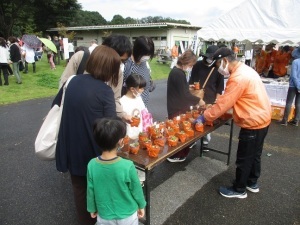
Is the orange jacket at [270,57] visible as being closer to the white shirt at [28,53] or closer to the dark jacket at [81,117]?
the dark jacket at [81,117]

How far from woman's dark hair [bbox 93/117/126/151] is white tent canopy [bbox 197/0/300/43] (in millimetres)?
5529

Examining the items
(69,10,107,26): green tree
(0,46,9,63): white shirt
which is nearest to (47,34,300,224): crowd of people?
(0,46,9,63): white shirt

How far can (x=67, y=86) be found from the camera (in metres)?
1.88

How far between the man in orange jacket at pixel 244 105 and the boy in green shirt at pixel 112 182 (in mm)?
1368

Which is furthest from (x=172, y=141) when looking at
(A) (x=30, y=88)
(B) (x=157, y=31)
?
(B) (x=157, y=31)

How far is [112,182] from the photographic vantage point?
1687mm

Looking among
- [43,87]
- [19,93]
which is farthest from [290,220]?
[43,87]

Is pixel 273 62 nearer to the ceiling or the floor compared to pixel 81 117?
nearer to the floor

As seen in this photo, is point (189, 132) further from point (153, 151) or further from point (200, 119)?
point (153, 151)

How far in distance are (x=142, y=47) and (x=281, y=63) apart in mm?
6839

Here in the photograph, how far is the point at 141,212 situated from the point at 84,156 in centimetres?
60

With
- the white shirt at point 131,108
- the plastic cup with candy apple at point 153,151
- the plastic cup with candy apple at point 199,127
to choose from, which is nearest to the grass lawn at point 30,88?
the white shirt at point 131,108

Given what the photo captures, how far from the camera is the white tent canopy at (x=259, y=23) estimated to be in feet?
19.5

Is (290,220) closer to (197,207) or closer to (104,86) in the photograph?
(197,207)
